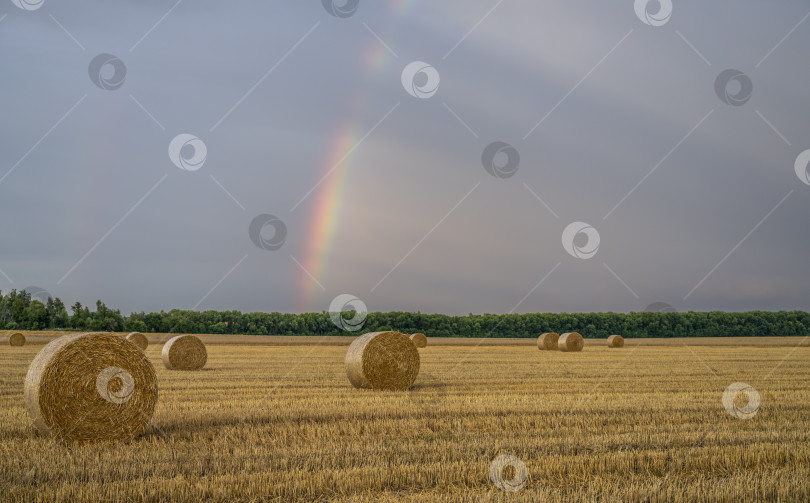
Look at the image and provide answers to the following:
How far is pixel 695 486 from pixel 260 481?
13.9 ft

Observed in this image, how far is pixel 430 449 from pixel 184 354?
16.6 m

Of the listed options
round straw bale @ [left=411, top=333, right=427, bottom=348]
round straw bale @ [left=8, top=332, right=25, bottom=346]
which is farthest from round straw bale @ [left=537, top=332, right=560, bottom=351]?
round straw bale @ [left=8, top=332, right=25, bottom=346]

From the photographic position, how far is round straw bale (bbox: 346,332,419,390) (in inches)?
603

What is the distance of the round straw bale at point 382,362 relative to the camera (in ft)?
50.2

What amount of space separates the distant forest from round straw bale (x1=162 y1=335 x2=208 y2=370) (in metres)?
50.0

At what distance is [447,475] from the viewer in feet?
22.8

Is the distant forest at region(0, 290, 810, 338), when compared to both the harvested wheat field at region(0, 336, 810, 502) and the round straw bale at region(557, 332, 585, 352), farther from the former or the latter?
the harvested wheat field at region(0, 336, 810, 502)

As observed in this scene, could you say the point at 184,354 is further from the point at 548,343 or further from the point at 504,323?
the point at 504,323

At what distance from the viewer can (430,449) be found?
804 centimetres

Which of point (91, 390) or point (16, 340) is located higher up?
point (16, 340)

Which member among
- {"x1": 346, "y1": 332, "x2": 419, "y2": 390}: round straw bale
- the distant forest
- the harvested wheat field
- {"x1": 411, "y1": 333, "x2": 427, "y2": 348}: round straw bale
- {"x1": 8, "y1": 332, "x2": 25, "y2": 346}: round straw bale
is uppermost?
the distant forest

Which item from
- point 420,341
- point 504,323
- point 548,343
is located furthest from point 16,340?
point 504,323

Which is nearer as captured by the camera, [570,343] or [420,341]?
[570,343]

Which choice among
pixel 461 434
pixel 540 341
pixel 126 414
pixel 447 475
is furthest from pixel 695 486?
pixel 540 341
